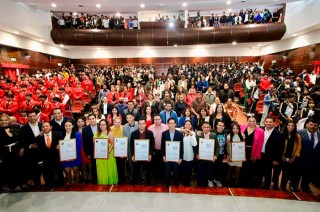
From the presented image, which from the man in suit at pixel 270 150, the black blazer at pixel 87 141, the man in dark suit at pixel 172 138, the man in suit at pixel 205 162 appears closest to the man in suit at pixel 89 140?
the black blazer at pixel 87 141

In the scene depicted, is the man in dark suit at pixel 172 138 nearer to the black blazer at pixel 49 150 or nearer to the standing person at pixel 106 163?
the standing person at pixel 106 163

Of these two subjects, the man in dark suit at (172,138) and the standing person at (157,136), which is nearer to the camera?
the man in dark suit at (172,138)

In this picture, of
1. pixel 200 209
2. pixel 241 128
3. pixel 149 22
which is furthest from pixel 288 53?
pixel 200 209

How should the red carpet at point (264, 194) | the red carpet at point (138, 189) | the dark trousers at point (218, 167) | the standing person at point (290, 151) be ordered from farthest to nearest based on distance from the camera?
the dark trousers at point (218, 167)
the standing person at point (290, 151)
the red carpet at point (138, 189)
the red carpet at point (264, 194)

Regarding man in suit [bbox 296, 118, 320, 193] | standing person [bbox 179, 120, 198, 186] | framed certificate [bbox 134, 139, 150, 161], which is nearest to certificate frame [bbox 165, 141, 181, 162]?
standing person [bbox 179, 120, 198, 186]

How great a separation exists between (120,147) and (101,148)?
0.32 metres

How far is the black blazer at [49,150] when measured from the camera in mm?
2922

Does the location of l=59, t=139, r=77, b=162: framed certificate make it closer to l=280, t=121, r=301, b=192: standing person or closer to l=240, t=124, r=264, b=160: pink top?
l=240, t=124, r=264, b=160: pink top

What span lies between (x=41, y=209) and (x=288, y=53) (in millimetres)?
14090

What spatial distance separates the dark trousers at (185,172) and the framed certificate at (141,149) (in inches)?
27.6

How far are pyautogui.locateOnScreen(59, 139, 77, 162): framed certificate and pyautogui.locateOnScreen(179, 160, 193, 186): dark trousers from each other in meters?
1.92

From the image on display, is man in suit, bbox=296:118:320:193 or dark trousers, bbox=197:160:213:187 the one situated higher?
man in suit, bbox=296:118:320:193

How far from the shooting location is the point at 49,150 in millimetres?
2949

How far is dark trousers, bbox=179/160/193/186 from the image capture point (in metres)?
3.10
